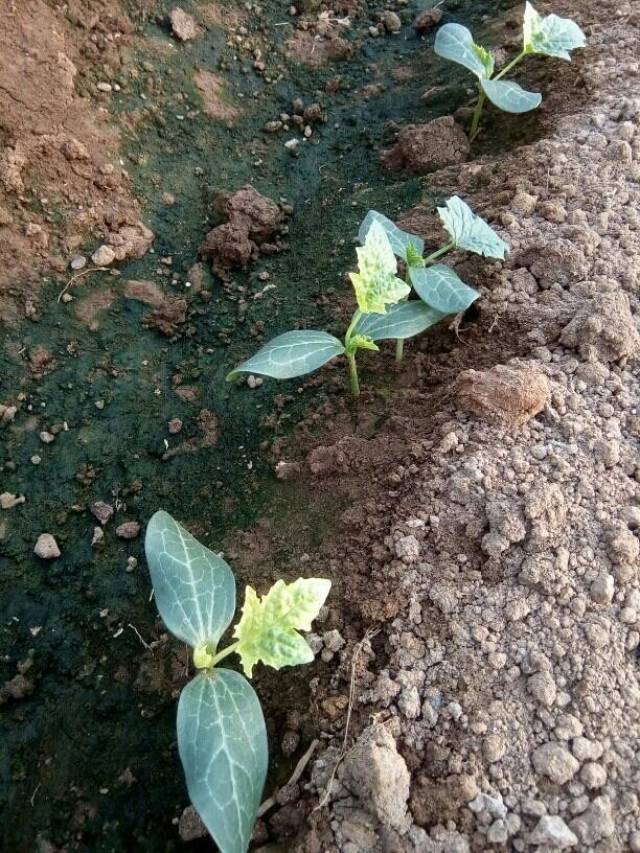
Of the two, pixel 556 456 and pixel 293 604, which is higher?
pixel 293 604

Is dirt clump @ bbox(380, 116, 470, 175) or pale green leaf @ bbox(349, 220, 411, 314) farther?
dirt clump @ bbox(380, 116, 470, 175)

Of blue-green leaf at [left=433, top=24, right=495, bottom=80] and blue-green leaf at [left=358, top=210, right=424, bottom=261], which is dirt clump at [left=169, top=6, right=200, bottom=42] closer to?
blue-green leaf at [left=433, top=24, right=495, bottom=80]

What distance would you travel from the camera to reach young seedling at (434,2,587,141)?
2541mm

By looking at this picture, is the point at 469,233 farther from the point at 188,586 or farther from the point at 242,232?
the point at 188,586

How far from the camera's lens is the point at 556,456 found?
5.57ft

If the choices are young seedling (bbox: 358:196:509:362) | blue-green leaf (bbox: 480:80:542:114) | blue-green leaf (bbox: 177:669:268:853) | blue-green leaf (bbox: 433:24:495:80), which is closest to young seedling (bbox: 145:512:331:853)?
blue-green leaf (bbox: 177:669:268:853)

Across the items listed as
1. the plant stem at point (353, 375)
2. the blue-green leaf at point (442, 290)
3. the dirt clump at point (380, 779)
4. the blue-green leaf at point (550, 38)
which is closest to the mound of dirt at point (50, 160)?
the plant stem at point (353, 375)

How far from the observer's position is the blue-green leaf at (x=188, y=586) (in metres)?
1.48

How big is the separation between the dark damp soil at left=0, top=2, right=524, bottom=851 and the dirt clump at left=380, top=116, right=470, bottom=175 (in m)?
0.13

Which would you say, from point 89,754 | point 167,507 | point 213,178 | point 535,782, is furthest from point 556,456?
point 213,178

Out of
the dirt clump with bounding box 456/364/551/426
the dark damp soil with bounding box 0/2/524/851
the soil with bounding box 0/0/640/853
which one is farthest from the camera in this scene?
the dirt clump with bounding box 456/364/551/426

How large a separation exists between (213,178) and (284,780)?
93.3 inches

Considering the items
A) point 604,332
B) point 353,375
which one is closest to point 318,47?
point 353,375

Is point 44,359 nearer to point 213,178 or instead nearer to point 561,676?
point 213,178
